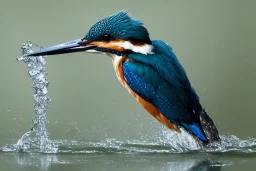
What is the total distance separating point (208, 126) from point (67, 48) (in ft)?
2.62

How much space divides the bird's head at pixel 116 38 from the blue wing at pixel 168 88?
0.10m

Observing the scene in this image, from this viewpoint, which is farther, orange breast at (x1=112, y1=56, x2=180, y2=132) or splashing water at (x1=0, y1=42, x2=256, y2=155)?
splashing water at (x1=0, y1=42, x2=256, y2=155)

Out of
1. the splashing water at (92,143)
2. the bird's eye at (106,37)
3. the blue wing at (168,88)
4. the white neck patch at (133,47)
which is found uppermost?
the bird's eye at (106,37)

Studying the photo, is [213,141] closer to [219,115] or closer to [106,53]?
[219,115]

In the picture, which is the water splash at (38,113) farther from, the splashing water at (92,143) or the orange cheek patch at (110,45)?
the orange cheek patch at (110,45)

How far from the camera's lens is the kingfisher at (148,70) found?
4.42 meters

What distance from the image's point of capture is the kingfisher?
14.5 ft

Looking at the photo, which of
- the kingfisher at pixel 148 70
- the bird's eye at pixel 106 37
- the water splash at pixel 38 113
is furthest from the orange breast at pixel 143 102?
the water splash at pixel 38 113

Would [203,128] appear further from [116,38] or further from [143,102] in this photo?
[116,38]

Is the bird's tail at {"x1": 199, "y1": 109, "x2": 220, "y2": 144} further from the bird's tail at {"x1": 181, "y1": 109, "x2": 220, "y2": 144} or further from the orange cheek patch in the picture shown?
the orange cheek patch

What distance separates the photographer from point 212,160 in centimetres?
464

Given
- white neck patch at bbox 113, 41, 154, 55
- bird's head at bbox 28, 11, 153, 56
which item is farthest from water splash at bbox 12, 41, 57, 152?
white neck patch at bbox 113, 41, 154, 55

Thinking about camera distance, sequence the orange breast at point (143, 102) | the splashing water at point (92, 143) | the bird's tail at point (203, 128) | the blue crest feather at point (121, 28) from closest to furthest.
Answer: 1. the blue crest feather at point (121, 28)
2. the orange breast at point (143, 102)
3. the bird's tail at point (203, 128)
4. the splashing water at point (92, 143)

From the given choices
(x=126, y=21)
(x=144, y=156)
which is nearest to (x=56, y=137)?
(x=144, y=156)
